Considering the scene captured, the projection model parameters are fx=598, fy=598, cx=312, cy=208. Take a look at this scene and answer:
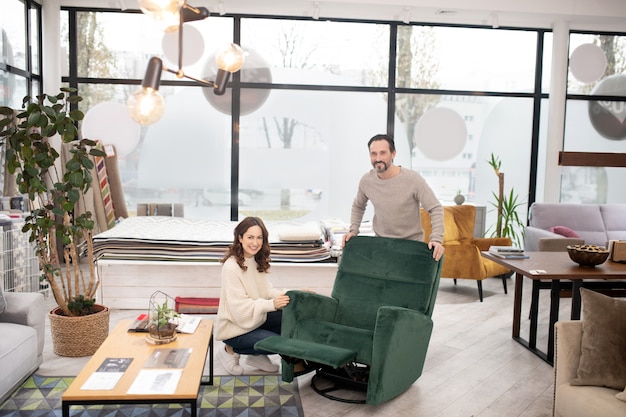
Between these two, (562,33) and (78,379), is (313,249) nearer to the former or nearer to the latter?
(78,379)

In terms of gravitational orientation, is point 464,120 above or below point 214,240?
above

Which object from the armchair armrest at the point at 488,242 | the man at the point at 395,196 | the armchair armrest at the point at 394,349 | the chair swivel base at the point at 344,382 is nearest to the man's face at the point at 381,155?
the man at the point at 395,196

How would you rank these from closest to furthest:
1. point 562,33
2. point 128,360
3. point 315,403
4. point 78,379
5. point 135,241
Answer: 1. point 78,379
2. point 128,360
3. point 315,403
4. point 135,241
5. point 562,33

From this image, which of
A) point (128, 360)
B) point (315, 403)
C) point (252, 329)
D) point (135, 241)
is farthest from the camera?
point (135, 241)

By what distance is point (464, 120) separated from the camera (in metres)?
7.29

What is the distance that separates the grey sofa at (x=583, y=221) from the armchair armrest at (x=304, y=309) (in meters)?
3.53

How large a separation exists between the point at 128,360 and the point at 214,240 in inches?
92.4

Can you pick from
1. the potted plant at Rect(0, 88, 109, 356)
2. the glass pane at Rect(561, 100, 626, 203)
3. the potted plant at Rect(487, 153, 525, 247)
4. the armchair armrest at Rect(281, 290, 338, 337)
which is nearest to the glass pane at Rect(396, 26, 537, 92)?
the glass pane at Rect(561, 100, 626, 203)

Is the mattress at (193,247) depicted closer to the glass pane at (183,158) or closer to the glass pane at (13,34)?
the glass pane at (183,158)

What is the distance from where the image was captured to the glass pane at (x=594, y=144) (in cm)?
738

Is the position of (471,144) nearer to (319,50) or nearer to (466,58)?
(466,58)

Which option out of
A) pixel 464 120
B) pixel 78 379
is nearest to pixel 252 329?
pixel 78 379

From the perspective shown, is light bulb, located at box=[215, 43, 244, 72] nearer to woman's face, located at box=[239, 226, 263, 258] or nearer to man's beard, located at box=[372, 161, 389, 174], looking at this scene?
woman's face, located at box=[239, 226, 263, 258]

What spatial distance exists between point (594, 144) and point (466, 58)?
194cm
